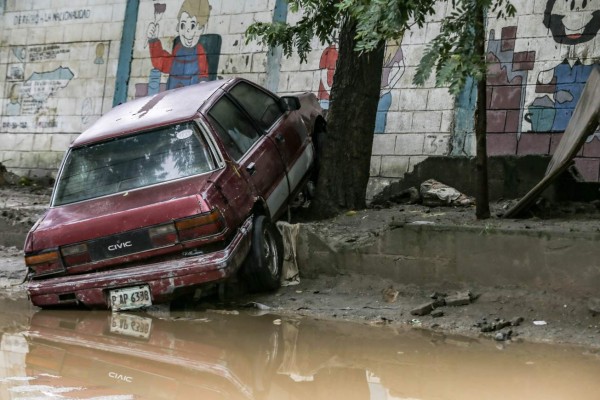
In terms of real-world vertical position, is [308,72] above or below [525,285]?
above

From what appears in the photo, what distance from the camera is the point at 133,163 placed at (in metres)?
7.25

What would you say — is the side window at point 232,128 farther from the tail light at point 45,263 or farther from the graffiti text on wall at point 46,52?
the graffiti text on wall at point 46,52

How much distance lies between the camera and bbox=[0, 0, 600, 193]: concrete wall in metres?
10.2

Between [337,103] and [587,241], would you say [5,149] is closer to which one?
[337,103]

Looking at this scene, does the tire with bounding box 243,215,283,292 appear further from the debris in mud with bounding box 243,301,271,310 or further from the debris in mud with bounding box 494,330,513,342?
the debris in mud with bounding box 494,330,513,342

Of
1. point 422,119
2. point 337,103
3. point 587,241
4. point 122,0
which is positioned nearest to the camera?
point 587,241

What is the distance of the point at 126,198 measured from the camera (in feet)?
22.8

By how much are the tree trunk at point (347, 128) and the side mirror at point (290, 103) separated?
48 centimetres

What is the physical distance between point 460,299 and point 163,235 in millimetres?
2390

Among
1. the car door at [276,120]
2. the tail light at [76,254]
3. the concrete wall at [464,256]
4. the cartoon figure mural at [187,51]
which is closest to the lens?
the concrete wall at [464,256]

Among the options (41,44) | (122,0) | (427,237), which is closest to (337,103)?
(427,237)

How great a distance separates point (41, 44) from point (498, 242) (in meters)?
10.7

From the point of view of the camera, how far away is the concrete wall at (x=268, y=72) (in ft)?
33.3

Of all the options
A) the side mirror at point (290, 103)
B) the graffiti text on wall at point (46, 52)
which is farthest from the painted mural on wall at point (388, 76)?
the graffiti text on wall at point (46, 52)
